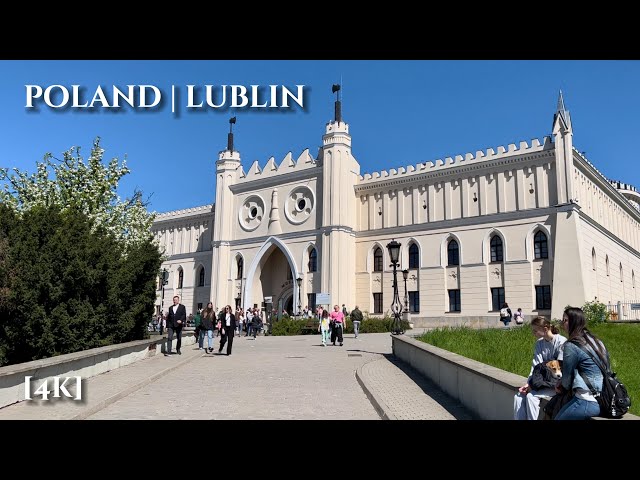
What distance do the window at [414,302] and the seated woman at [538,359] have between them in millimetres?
32487

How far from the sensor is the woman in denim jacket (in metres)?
4.41

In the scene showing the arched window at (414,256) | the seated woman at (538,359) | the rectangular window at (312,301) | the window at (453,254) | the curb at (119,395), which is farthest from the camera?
the rectangular window at (312,301)

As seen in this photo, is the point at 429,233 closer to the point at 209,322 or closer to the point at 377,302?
the point at 377,302

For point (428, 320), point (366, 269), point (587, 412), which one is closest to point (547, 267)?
point (428, 320)

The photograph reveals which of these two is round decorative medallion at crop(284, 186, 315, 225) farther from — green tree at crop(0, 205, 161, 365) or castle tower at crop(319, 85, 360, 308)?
green tree at crop(0, 205, 161, 365)

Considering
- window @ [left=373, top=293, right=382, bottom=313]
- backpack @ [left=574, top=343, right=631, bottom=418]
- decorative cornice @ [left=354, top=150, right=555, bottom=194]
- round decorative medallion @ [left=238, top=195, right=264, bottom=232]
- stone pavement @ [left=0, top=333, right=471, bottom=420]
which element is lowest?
stone pavement @ [left=0, top=333, right=471, bottom=420]

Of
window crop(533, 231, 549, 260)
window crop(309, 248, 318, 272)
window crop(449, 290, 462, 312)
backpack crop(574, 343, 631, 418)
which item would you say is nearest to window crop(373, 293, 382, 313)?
window crop(309, 248, 318, 272)

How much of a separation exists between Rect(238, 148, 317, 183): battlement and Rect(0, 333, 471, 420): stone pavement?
30091mm

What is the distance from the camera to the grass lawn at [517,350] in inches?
356

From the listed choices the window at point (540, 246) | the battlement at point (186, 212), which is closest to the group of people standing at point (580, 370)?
the window at point (540, 246)

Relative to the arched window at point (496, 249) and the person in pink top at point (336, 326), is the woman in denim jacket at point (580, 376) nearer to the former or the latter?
the person in pink top at point (336, 326)
